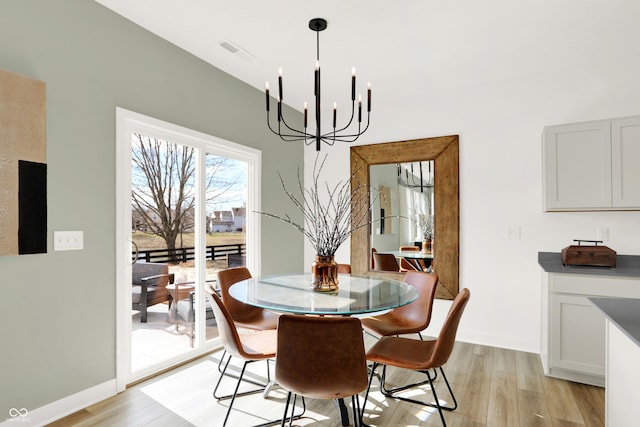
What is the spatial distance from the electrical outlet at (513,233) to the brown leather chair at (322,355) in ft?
8.40

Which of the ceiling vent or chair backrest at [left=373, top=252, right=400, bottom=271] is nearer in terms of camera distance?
the ceiling vent

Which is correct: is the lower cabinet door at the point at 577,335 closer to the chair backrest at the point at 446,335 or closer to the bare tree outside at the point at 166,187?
the chair backrest at the point at 446,335

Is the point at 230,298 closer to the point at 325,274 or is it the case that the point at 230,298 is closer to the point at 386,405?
the point at 325,274

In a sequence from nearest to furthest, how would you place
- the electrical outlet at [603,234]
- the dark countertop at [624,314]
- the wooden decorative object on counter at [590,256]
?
the dark countertop at [624,314], the wooden decorative object on counter at [590,256], the electrical outlet at [603,234]

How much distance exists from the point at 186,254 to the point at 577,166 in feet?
11.1

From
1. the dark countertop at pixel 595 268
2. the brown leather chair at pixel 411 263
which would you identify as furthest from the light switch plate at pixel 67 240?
the dark countertop at pixel 595 268

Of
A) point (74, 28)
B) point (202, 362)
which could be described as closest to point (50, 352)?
point (202, 362)

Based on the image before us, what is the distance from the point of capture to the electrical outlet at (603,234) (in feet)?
10.1

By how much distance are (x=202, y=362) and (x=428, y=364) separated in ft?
6.59

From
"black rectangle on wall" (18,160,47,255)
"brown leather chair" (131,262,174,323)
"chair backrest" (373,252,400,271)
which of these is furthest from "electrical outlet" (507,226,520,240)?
"black rectangle on wall" (18,160,47,255)

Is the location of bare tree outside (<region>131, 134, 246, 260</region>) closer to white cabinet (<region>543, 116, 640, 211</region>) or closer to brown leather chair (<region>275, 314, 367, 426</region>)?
brown leather chair (<region>275, 314, 367, 426</region>)

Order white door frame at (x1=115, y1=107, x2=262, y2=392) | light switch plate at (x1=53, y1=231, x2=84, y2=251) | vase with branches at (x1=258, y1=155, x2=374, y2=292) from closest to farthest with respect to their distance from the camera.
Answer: light switch plate at (x1=53, y1=231, x2=84, y2=251)
white door frame at (x1=115, y1=107, x2=262, y2=392)
vase with branches at (x1=258, y1=155, x2=374, y2=292)

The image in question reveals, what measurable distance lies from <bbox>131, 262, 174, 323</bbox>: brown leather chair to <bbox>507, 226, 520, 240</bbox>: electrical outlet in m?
3.22

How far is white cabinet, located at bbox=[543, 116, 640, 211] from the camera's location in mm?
2738
